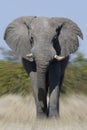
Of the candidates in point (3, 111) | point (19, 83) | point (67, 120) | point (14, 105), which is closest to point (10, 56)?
point (19, 83)

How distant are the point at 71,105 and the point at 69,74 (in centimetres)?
839

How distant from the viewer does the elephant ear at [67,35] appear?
638 inches

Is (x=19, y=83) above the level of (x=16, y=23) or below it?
below

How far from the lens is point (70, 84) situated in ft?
87.3

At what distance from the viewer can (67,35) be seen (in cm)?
1644

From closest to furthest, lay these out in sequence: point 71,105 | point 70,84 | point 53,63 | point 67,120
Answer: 1. point 67,120
2. point 53,63
3. point 71,105
4. point 70,84

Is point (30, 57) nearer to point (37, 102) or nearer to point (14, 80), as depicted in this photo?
point (37, 102)

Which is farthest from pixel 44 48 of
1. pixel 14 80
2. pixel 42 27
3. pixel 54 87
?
pixel 14 80

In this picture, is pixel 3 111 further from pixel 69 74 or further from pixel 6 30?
pixel 69 74

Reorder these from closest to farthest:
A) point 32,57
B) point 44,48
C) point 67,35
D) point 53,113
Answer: point 44,48
point 32,57
point 53,113
point 67,35

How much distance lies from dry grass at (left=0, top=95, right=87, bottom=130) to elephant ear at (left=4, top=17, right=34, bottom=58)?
1.32 m

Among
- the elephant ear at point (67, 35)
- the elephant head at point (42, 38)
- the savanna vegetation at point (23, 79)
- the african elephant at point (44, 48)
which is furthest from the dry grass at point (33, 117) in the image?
the savanna vegetation at point (23, 79)

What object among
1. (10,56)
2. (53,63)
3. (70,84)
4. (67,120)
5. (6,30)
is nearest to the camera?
(67,120)

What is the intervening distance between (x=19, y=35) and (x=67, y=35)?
0.97 m
